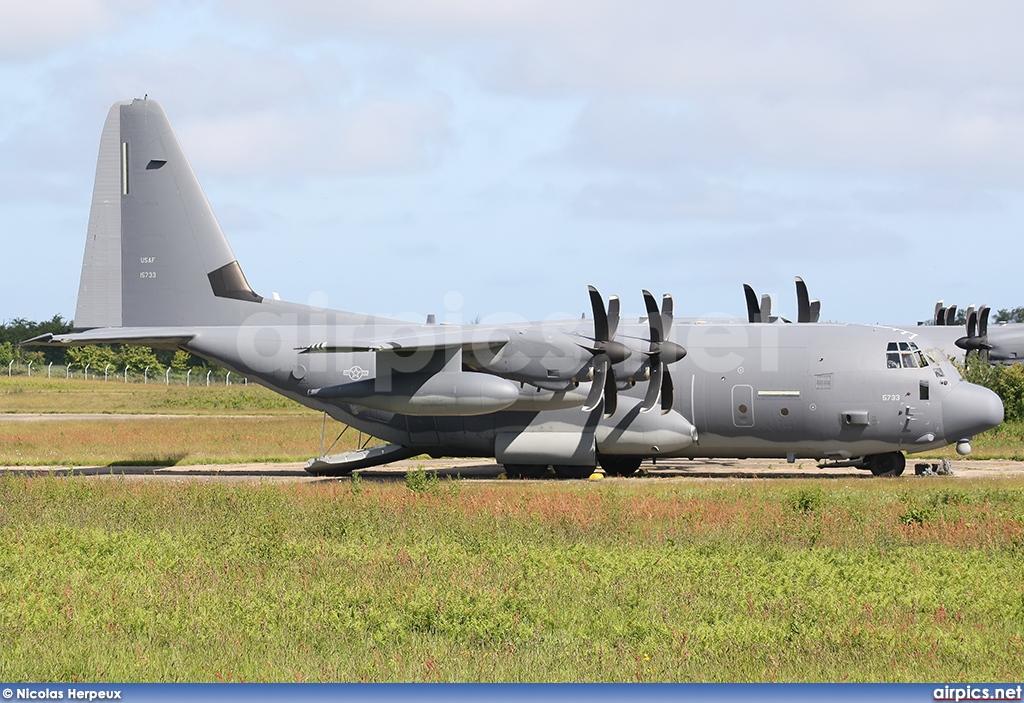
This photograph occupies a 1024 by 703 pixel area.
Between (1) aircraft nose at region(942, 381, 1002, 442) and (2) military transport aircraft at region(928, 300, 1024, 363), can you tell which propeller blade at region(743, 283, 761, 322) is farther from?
(2) military transport aircraft at region(928, 300, 1024, 363)

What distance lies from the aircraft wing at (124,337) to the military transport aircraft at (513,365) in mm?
63

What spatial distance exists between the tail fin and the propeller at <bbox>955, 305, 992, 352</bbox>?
27.6 meters

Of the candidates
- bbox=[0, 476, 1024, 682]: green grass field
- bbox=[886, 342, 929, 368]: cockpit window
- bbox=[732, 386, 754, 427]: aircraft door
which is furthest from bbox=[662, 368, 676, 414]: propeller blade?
bbox=[886, 342, 929, 368]: cockpit window

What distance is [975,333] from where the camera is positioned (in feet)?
140

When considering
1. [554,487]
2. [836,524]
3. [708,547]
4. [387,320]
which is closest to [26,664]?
[708,547]

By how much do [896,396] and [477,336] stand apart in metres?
9.31

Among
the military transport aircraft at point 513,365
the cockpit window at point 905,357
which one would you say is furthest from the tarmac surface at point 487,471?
the cockpit window at point 905,357

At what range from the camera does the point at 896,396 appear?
79.7ft

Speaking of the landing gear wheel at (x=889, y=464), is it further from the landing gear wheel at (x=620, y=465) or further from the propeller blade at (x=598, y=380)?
the propeller blade at (x=598, y=380)

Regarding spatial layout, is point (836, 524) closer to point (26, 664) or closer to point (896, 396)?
point (896, 396)

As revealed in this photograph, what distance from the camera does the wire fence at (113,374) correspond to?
261 ft
